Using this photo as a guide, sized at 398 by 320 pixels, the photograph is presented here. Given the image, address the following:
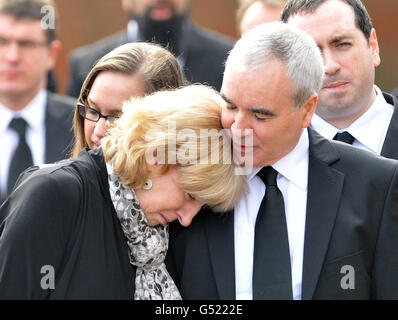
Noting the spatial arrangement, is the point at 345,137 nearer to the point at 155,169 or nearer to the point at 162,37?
the point at 155,169

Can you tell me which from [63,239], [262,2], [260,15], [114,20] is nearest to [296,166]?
[63,239]

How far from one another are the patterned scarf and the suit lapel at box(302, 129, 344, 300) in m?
0.46

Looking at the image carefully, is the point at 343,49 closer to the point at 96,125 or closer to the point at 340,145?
the point at 340,145

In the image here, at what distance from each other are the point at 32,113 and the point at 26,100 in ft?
0.32

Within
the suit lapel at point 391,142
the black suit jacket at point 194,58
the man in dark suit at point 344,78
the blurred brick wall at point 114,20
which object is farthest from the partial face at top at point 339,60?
the blurred brick wall at point 114,20

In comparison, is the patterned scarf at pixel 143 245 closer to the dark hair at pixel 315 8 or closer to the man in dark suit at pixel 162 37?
the dark hair at pixel 315 8

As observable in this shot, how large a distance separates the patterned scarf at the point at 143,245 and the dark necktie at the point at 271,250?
0.30 m

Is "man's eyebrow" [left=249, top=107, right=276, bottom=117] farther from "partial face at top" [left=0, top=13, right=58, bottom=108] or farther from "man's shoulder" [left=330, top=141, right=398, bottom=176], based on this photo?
"partial face at top" [left=0, top=13, right=58, bottom=108]

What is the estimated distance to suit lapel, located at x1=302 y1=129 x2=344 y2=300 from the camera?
2.86 m

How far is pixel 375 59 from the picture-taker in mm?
3887

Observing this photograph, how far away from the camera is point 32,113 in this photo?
5199 mm

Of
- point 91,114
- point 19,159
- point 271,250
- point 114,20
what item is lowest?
point 271,250

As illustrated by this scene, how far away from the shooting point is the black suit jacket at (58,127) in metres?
4.97

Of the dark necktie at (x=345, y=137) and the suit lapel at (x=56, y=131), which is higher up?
the suit lapel at (x=56, y=131)
